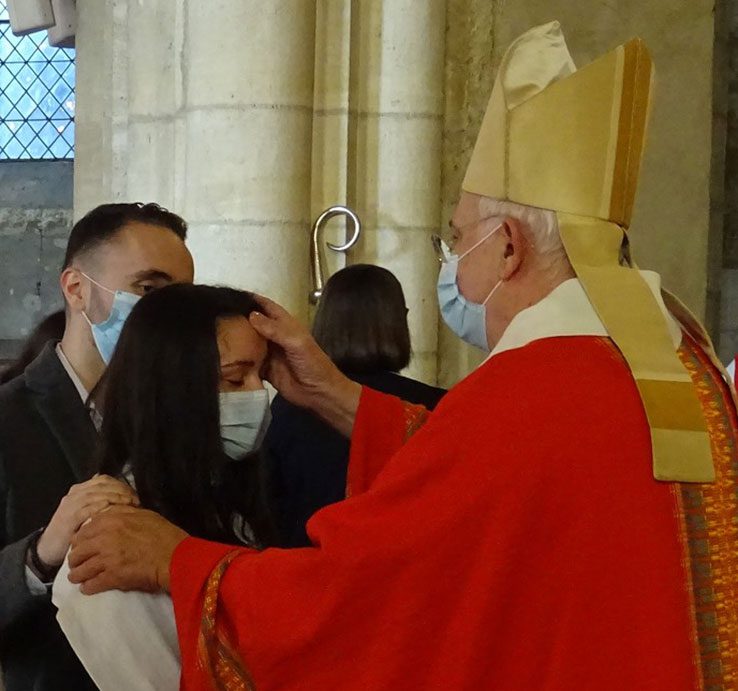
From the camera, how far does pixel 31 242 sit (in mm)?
7402

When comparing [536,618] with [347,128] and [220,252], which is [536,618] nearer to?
[220,252]

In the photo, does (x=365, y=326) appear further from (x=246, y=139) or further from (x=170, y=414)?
(x=170, y=414)

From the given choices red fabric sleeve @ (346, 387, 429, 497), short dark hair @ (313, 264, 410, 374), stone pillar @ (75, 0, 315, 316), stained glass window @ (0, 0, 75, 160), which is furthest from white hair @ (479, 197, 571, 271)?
stained glass window @ (0, 0, 75, 160)

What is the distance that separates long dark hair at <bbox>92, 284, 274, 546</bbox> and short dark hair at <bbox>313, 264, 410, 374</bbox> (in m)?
1.20

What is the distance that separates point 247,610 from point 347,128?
2783 mm

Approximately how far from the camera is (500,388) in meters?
2.00

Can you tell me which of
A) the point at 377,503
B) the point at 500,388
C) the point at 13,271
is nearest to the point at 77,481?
the point at 377,503

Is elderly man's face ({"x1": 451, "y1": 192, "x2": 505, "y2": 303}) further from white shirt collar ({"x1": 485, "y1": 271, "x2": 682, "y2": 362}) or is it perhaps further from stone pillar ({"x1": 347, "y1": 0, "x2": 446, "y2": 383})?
stone pillar ({"x1": 347, "y1": 0, "x2": 446, "y2": 383})

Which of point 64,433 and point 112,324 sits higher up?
point 112,324

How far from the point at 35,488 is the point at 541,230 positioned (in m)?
0.98

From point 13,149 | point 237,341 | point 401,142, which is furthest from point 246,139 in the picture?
point 13,149

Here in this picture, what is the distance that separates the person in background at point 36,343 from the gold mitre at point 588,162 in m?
0.98

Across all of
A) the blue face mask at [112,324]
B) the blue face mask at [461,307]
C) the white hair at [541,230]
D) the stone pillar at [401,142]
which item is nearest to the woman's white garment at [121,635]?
the blue face mask at [112,324]

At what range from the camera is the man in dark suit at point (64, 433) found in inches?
84.3
